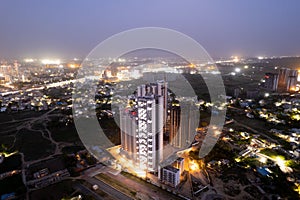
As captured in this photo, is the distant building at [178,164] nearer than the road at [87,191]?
No

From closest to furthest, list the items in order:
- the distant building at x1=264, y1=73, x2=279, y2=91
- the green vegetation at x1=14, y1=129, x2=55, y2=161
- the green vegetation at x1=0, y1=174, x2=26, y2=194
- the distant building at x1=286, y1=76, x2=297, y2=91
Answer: the green vegetation at x1=0, y1=174, x2=26, y2=194
the green vegetation at x1=14, y1=129, x2=55, y2=161
the distant building at x1=286, y1=76, x2=297, y2=91
the distant building at x1=264, y1=73, x2=279, y2=91

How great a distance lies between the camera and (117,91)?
1570 centimetres

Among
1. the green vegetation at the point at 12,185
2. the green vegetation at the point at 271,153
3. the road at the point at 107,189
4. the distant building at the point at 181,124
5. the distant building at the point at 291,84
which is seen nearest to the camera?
the road at the point at 107,189

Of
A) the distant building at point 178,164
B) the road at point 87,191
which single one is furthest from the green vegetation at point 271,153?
the road at point 87,191

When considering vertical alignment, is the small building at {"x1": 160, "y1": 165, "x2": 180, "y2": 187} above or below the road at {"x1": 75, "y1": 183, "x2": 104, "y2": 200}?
above

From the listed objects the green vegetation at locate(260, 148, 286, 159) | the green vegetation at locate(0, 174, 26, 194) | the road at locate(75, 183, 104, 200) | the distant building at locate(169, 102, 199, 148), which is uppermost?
the distant building at locate(169, 102, 199, 148)

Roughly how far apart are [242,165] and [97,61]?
31.6 m

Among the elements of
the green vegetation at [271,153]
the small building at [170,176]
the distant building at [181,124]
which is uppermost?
the distant building at [181,124]

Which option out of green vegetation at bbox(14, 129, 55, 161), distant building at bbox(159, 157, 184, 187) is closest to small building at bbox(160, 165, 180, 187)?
distant building at bbox(159, 157, 184, 187)

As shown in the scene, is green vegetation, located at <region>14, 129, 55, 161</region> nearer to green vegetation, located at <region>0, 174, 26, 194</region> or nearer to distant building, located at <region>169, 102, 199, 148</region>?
green vegetation, located at <region>0, 174, 26, 194</region>

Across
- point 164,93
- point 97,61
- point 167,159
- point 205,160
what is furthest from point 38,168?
point 97,61

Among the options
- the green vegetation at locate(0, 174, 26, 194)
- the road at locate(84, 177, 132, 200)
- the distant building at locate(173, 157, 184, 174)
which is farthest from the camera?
the distant building at locate(173, 157, 184, 174)

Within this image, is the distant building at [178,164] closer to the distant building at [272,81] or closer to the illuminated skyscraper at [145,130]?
the illuminated skyscraper at [145,130]

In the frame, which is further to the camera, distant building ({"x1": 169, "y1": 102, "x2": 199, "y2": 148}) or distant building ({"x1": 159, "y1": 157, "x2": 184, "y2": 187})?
distant building ({"x1": 169, "y1": 102, "x2": 199, "y2": 148})
